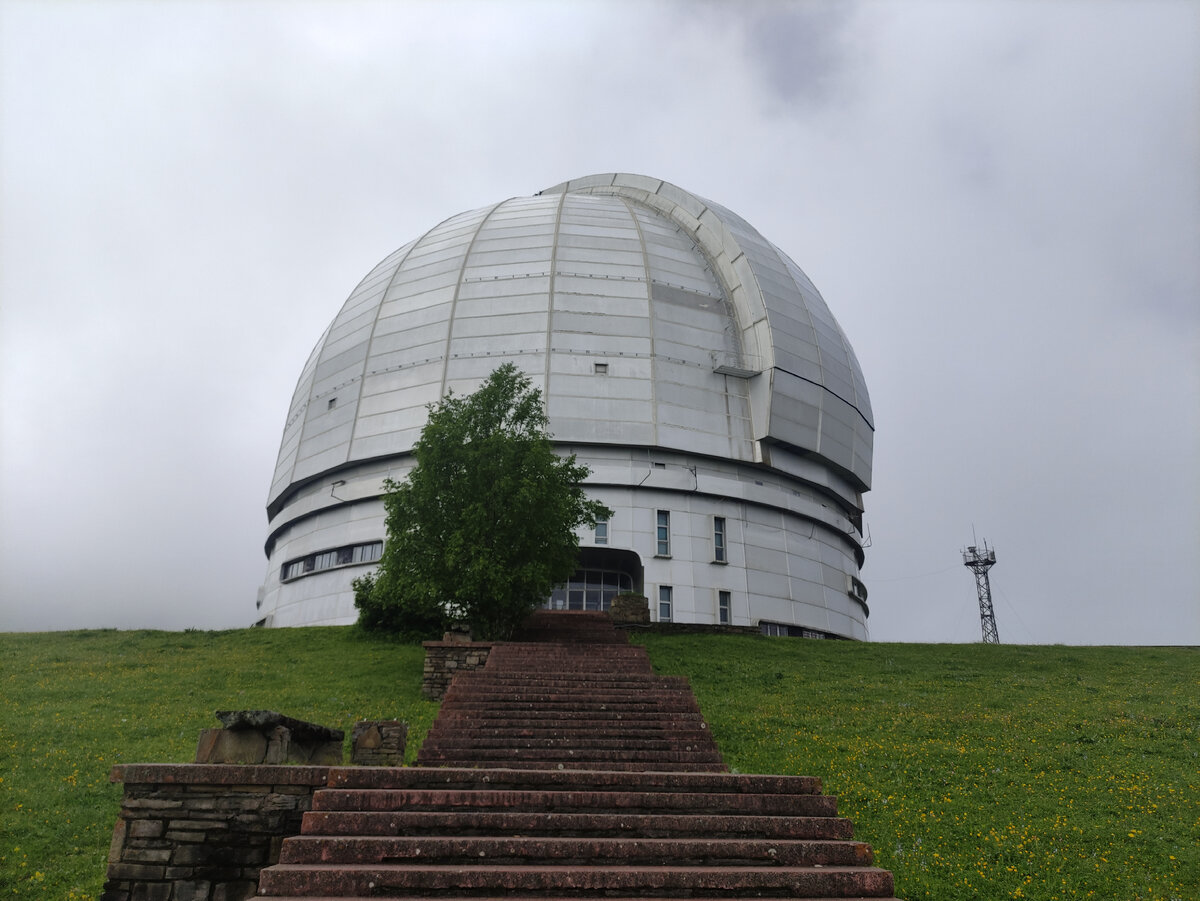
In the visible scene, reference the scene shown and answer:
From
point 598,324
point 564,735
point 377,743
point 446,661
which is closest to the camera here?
point 377,743

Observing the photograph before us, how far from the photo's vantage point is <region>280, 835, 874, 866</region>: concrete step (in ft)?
21.0

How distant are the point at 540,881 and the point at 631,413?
28122 mm

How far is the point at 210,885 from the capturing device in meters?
6.89

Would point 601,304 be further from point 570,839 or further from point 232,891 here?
point 232,891

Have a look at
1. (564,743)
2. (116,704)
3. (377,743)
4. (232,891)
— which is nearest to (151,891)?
(232,891)

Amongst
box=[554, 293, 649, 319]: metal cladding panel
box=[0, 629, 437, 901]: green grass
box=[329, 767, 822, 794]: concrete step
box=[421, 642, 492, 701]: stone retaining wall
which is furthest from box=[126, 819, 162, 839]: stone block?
box=[554, 293, 649, 319]: metal cladding panel

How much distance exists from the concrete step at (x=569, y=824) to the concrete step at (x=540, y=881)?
0.62 metres

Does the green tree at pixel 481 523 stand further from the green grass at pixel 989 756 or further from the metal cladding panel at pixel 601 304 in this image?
Answer: the metal cladding panel at pixel 601 304

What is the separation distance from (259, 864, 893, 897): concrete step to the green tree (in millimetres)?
13650

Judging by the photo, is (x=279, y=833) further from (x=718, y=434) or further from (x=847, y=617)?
(x=847, y=617)

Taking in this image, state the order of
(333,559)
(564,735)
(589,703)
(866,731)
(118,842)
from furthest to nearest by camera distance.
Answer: (333,559) < (866,731) < (589,703) < (564,735) < (118,842)

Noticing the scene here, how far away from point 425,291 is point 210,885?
3354 centimetres

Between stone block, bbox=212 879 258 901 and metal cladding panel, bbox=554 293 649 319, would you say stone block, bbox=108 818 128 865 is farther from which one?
metal cladding panel, bbox=554 293 649 319

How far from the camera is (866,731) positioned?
14.4 meters
